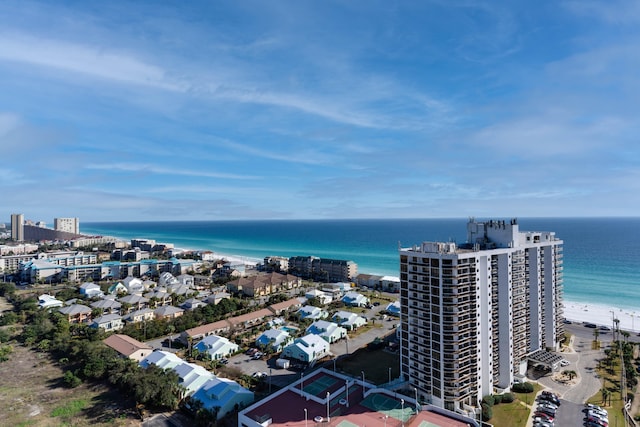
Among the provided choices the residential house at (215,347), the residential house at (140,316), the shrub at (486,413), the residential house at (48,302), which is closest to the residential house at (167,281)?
the residential house at (48,302)

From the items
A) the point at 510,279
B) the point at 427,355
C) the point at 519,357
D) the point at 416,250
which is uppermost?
the point at 416,250

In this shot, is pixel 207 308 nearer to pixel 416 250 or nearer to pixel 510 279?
pixel 416 250

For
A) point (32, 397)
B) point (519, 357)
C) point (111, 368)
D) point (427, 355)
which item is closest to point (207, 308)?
point (111, 368)

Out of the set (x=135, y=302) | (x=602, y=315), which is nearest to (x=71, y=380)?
(x=135, y=302)

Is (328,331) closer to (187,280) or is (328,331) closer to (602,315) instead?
(602,315)

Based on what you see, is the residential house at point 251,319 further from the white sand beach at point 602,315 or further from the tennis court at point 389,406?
the white sand beach at point 602,315

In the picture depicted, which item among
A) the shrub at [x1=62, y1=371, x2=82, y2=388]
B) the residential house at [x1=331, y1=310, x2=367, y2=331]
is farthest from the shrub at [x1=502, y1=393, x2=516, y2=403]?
the shrub at [x1=62, y1=371, x2=82, y2=388]

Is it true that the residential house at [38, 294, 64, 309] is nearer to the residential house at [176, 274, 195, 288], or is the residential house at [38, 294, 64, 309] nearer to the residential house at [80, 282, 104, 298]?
the residential house at [80, 282, 104, 298]
